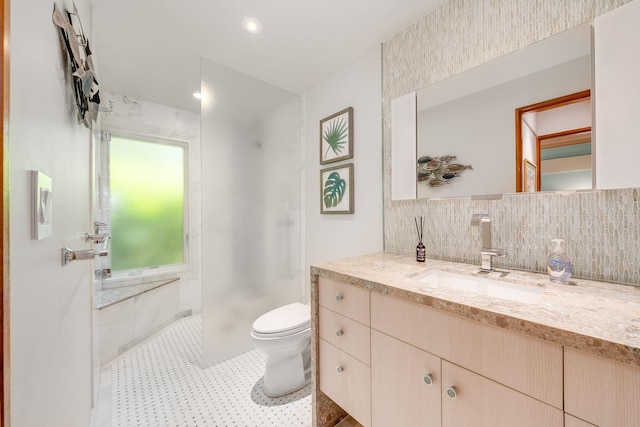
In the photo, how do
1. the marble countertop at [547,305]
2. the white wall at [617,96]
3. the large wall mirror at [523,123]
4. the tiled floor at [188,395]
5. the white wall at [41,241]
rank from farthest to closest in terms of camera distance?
the tiled floor at [188,395], the large wall mirror at [523,123], the white wall at [617,96], the marble countertop at [547,305], the white wall at [41,241]

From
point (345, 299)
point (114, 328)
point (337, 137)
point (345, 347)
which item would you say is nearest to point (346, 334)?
point (345, 347)

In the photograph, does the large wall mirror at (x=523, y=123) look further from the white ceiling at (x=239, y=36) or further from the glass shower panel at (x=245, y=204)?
the glass shower panel at (x=245, y=204)

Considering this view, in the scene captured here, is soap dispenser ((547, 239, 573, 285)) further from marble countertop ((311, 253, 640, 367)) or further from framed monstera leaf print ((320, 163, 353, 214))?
framed monstera leaf print ((320, 163, 353, 214))

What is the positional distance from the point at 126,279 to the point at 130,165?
1.21 m

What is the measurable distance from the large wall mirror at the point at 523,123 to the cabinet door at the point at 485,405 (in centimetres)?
89

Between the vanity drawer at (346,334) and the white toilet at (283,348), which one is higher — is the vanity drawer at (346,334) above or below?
above

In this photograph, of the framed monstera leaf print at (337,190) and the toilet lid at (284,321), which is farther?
the framed monstera leaf print at (337,190)

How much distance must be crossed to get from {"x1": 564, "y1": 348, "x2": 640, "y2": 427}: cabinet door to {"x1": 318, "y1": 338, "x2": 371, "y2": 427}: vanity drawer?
2.24 feet

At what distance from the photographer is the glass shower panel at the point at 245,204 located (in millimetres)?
1980

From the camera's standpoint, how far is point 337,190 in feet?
6.93

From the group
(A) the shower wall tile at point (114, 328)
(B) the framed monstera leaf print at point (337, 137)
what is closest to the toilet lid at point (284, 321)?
(B) the framed monstera leaf print at point (337, 137)

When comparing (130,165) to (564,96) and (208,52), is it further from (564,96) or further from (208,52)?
(564,96)

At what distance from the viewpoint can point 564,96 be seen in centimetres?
107

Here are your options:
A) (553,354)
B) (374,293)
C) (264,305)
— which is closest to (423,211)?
(374,293)
